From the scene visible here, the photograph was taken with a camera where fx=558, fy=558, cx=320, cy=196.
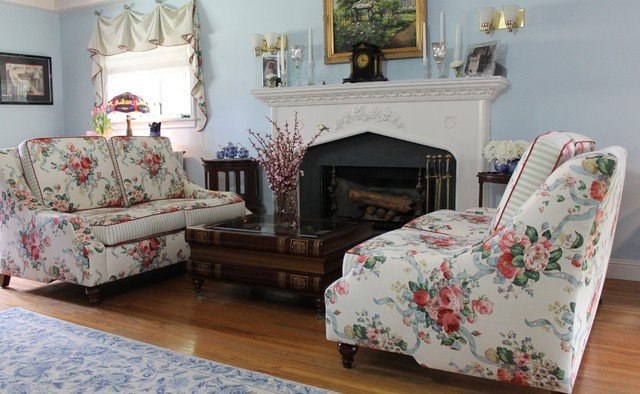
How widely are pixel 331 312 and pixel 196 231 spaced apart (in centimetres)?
123

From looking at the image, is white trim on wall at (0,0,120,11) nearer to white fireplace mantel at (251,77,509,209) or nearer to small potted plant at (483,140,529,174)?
white fireplace mantel at (251,77,509,209)

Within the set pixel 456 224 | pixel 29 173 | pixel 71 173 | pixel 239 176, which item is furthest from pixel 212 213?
pixel 456 224

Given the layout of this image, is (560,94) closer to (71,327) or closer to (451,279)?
(451,279)

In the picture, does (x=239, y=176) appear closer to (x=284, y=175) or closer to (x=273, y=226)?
(x=273, y=226)

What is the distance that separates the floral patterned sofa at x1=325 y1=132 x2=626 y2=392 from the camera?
66.8 inches

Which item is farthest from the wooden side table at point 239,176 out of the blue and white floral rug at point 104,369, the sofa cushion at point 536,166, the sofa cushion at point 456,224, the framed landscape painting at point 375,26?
the sofa cushion at point 536,166

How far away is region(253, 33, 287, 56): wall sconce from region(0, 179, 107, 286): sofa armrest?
222 centimetres

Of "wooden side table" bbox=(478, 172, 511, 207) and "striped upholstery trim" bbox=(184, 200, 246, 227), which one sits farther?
"striped upholstery trim" bbox=(184, 200, 246, 227)

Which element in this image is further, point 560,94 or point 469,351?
point 560,94

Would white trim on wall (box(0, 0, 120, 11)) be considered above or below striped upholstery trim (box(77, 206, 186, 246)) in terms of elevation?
above

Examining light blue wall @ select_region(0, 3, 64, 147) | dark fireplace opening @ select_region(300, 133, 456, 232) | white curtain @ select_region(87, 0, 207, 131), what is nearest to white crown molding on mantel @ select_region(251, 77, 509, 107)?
dark fireplace opening @ select_region(300, 133, 456, 232)

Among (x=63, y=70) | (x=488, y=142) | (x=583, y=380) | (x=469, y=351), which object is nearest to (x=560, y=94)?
(x=488, y=142)

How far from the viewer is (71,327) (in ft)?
9.08

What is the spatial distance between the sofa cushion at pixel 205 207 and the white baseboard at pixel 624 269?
2557 millimetres
